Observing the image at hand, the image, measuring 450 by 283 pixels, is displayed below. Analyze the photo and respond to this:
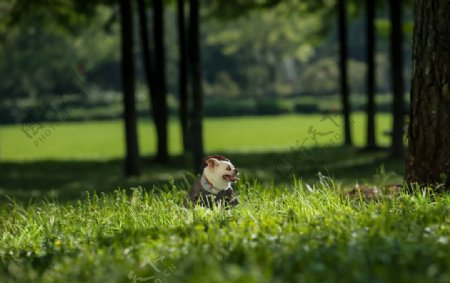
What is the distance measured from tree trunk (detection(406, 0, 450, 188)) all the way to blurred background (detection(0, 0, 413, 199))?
0.87 meters

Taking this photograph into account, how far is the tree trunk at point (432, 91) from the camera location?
9055 millimetres

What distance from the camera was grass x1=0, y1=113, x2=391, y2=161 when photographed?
33594 millimetres

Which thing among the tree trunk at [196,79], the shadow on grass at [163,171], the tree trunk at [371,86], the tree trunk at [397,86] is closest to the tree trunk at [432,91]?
the shadow on grass at [163,171]

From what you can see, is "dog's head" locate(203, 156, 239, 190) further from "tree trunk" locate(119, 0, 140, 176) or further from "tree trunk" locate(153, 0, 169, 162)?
"tree trunk" locate(153, 0, 169, 162)

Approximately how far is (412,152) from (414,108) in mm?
597

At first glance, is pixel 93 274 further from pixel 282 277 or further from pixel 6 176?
pixel 6 176

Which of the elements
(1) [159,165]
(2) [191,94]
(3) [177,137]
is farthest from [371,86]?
(3) [177,137]

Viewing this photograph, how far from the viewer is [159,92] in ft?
70.8

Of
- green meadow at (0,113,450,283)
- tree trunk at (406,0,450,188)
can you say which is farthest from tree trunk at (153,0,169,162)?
tree trunk at (406,0,450,188)

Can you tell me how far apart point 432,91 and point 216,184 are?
3.26 meters

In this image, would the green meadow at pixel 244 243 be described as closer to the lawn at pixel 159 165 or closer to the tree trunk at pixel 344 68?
the lawn at pixel 159 165

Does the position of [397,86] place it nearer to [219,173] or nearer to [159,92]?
[159,92]

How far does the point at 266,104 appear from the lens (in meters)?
61.1

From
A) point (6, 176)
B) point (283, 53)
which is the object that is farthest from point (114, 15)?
point (283, 53)
